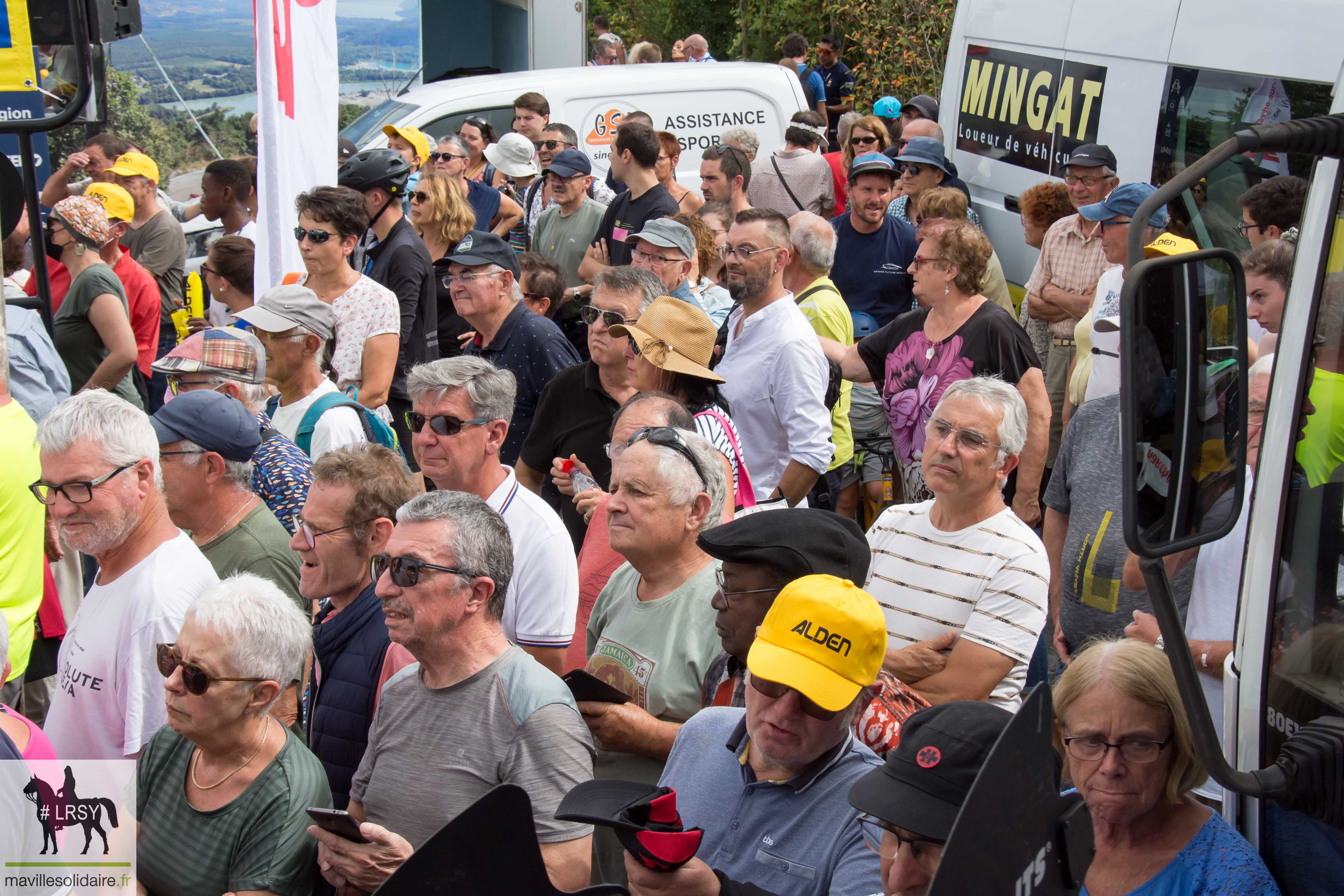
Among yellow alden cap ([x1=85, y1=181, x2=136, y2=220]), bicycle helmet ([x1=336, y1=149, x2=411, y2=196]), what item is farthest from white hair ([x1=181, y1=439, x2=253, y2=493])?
yellow alden cap ([x1=85, y1=181, x2=136, y2=220])

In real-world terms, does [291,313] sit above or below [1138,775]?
above

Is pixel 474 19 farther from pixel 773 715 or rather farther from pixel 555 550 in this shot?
pixel 773 715

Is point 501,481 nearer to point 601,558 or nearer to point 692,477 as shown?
point 601,558

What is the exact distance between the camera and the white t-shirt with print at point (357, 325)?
18.1 ft

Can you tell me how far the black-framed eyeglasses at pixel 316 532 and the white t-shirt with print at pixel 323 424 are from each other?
930mm

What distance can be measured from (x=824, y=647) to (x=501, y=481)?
73.9 inches

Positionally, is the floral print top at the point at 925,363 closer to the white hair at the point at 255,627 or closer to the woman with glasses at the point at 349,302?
the woman with glasses at the point at 349,302

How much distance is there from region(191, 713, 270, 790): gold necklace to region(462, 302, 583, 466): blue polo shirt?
8.17ft

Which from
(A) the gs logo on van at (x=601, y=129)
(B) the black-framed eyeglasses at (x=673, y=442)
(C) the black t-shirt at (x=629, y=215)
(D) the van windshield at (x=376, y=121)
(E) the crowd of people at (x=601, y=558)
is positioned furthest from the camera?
(A) the gs logo on van at (x=601, y=129)

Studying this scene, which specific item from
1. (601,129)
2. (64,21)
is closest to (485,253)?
(64,21)

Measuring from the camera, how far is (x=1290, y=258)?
3.45 meters

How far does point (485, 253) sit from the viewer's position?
5.42 metres

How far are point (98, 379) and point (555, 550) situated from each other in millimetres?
3534

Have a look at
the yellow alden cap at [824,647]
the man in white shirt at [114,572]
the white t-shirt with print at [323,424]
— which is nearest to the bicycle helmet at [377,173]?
the white t-shirt with print at [323,424]
